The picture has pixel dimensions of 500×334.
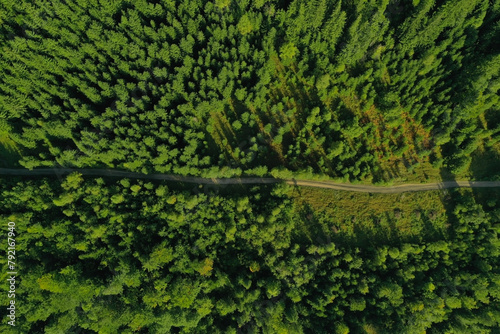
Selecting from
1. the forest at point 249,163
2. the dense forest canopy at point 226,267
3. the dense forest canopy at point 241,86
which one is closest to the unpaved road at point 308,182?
the forest at point 249,163

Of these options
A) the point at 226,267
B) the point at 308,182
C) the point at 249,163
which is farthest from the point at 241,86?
the point at 226,267

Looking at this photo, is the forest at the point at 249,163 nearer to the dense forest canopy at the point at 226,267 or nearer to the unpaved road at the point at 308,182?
the dense forest canopy at the point at 226,267

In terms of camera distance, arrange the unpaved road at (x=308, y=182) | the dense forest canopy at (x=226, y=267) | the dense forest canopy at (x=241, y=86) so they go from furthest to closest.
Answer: the unpaved road at (x=308, y=182)
the dense forest canopy at (x=241, y=86)
the dense forest canopy at (x=226, y=267)

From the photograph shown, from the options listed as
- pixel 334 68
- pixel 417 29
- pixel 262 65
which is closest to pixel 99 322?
pixel 262 65

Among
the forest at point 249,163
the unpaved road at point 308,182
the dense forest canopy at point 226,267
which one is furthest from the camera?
the unpaved road at point 308,182

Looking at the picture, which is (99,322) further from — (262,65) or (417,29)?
(417,29)

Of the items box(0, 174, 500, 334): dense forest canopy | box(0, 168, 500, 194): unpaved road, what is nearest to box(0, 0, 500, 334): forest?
box(0, 174, 500, 334): dense forest canopy

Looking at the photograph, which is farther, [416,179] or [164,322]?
[416,179]
